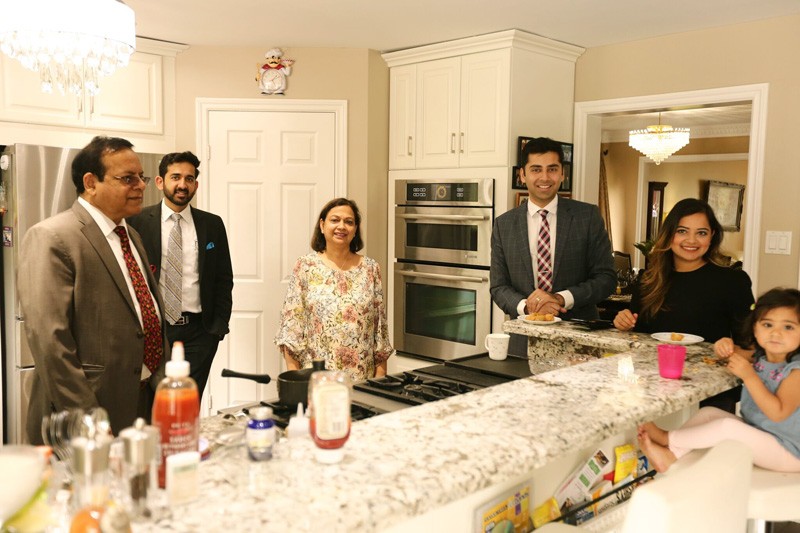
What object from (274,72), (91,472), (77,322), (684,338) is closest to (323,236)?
(77,322)

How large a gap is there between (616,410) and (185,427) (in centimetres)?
87

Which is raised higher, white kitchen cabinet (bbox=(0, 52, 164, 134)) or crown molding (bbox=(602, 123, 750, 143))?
crown molding (bbox=(602, 123, 750, 143))

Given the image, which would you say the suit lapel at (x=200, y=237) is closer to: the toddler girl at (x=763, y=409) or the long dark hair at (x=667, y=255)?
the long dark hair at (x=667, y=255)

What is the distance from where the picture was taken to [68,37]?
2109 millimetres

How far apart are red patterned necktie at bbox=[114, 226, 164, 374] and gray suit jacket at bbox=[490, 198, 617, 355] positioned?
1.50 metres

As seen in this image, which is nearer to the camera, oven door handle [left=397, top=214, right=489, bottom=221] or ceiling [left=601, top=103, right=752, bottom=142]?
oven door handle [left=397, top=214, right=489, bottom=221]

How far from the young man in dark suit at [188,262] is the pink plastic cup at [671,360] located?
84.0 inches

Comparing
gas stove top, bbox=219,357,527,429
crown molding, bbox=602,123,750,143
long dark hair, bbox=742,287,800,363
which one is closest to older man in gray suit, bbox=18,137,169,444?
gas stove top, bbox=219,357,527,429

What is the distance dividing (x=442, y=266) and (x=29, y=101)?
8.12 feet

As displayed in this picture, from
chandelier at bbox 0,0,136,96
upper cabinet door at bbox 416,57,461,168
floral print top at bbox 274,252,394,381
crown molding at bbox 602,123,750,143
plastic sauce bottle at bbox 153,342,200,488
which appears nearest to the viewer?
plastic sauce bottle at bbox 153,342,200,488

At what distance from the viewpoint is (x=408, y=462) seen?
1.14 meters

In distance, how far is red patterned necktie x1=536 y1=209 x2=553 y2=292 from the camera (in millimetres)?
3110

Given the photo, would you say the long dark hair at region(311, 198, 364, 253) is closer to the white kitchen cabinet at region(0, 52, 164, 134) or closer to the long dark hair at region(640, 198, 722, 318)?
the long dark hair at region(640, 198, 722, 318)

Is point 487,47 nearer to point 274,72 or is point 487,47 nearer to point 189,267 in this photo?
point 274,72
